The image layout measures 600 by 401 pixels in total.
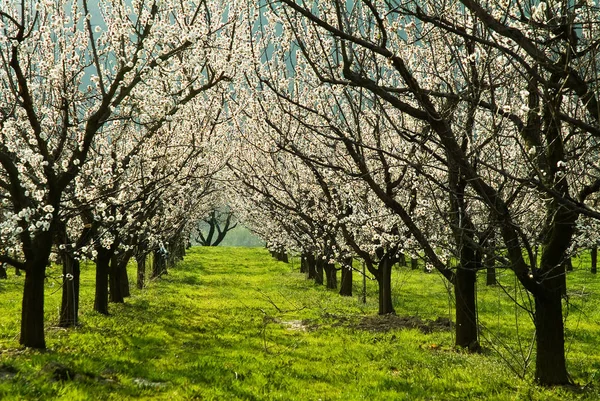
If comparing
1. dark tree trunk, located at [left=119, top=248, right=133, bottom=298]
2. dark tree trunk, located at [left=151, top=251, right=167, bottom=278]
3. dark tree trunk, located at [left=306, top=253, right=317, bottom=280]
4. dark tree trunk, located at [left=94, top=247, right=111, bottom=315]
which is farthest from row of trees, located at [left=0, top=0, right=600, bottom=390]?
dark tree trunk, located at [left=151, top=251, right=167, bottom=278]

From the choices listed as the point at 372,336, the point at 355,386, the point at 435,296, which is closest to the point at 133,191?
the point at 372,336

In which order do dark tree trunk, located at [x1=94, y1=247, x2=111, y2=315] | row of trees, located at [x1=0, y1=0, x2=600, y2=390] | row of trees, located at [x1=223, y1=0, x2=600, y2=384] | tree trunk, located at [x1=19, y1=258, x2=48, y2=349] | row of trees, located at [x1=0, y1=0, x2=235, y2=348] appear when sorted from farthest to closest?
dark tree trunk, located at [x1=94, y1=247, x2=111, y2=315]
tree trunk, located at [x1=19, y1=258, x2=48, y2=349]
row of trees, located at [x1=0, y1=0, x2=235, y2=348]
row of trees, located at [x1=0, y1=0, x2=600, y2=390]
row of trees, located at [x1=223, y1=0, x2=600, y2=384]

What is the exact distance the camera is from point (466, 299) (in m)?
12.4

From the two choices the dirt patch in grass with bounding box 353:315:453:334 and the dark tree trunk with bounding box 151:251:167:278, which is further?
the dark tree trunk with bounding box 151:251:167:278

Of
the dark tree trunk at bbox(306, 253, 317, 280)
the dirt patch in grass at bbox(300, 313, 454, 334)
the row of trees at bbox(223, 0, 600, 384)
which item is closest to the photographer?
the row of trees at bbox(223, 0, 600, 384)

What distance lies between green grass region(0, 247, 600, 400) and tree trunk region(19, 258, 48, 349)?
0.48 metres

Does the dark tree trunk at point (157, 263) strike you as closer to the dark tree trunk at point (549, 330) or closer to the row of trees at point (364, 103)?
the row of trees at point (364, 103)

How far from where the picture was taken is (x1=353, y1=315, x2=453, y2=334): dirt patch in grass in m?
15.9

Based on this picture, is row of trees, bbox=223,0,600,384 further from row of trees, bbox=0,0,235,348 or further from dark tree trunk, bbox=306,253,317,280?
dark tree trunk, bbox=306,253,317,280

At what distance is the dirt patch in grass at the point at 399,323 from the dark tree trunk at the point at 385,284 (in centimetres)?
59

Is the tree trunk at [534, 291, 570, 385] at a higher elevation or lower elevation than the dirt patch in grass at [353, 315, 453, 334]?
higher

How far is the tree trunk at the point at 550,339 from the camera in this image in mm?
8664

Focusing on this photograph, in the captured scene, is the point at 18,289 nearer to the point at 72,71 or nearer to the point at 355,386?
the point at 72,71

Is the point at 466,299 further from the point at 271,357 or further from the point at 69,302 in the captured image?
the point at 69,302
